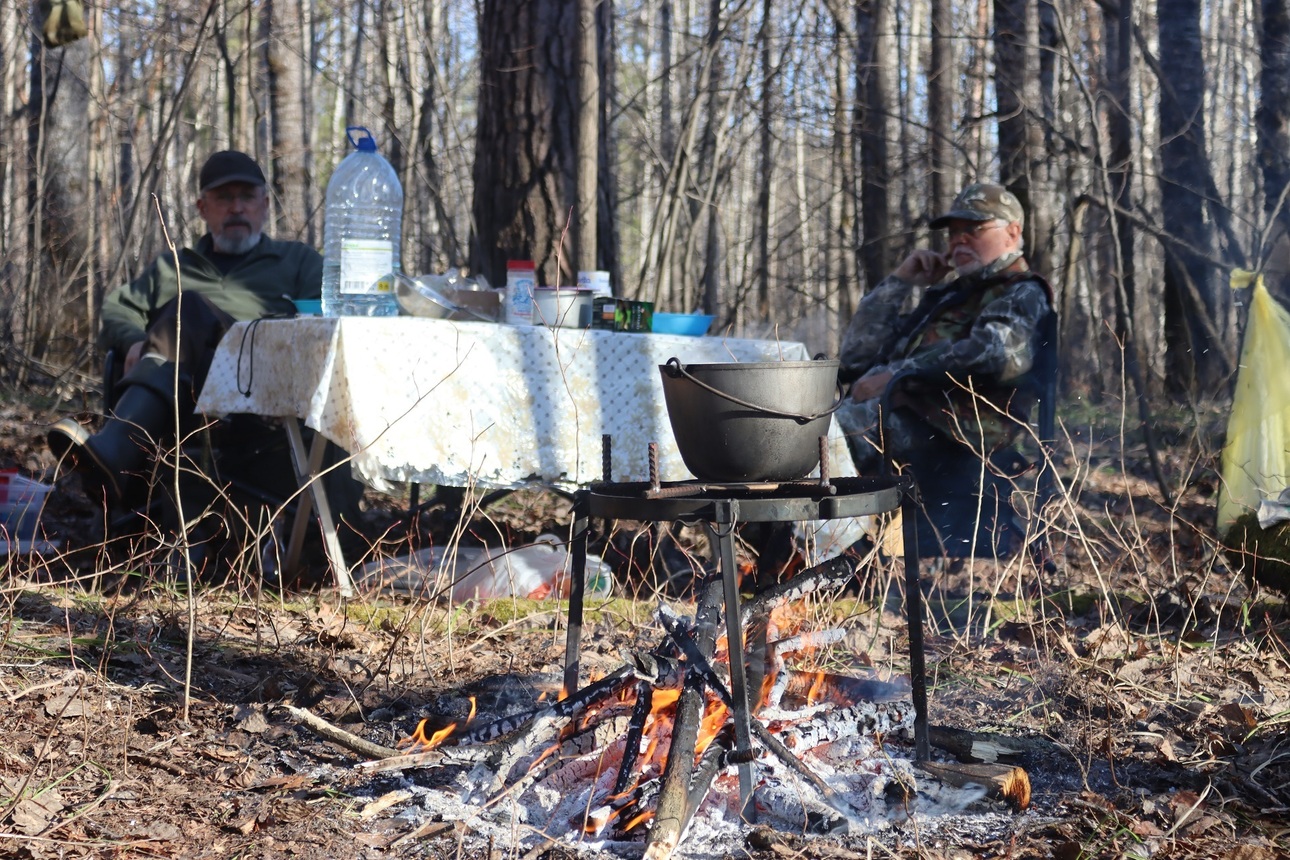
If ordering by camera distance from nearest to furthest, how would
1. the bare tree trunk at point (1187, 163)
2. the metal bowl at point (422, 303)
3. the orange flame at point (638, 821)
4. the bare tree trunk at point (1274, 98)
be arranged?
the orange flame at point (638, 821) < the metal bowl at point (422, 303) < the bare tree trunk at point (1187, 163) < the bare tree trunk at point (1274, 98)

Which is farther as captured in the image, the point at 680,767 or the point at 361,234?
the point at 361,234

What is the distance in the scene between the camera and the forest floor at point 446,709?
2.26 metres

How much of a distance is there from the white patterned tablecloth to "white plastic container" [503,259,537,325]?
4.7 inches

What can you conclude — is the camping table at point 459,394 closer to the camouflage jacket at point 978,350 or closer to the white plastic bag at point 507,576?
the white plastic bag at point 507,576

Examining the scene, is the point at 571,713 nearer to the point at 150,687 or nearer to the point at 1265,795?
the point at 150,687

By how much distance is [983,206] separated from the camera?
15.8ft

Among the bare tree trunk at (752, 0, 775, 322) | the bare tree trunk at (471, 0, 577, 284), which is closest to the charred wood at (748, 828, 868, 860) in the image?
the bare tree trunk at (471, 0, 577, 284)

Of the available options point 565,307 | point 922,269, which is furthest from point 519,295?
point 922,269

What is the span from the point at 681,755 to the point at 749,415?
638 millimetres

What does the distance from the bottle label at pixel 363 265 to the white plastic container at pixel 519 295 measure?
0.38 meters

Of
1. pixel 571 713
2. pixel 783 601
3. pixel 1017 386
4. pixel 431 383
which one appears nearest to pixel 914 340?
pixel 1017 386

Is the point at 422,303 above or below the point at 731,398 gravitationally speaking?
above

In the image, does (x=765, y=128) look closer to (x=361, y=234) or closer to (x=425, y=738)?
(x=361, y=234)

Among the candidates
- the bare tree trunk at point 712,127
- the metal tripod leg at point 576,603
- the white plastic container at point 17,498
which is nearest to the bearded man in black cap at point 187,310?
the white plastic container at point 17,498
